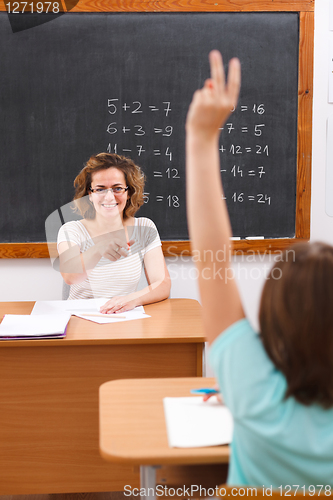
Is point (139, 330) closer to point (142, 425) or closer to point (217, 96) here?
point (142, 425)

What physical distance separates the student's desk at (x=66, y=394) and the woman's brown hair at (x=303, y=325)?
3.42 feet

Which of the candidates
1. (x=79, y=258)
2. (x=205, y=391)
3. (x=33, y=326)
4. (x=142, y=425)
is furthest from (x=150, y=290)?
(x=142, y=425)

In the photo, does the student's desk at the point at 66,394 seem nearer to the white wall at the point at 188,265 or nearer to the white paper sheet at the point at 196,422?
the white paper sheet at the point at 196,422

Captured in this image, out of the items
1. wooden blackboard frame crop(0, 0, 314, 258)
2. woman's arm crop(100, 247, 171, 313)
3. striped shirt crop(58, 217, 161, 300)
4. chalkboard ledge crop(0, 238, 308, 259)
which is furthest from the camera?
chalkboard ledge crop(0, 238, 308, 259)

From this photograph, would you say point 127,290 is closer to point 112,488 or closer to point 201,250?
point 112,488

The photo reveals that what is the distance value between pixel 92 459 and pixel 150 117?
6.28 ft

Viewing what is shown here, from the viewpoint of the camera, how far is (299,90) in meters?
2.83

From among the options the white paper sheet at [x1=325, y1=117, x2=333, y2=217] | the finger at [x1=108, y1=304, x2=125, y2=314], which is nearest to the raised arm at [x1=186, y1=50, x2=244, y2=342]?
the finger at [x1=108, y1=304, x2=125, y2=314]

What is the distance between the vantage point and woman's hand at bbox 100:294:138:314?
1.97 m

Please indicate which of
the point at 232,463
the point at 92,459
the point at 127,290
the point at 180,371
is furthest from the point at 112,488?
the point at 232,463

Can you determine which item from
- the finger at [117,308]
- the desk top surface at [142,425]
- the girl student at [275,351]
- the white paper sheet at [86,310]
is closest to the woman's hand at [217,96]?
the girl student at [275,351]

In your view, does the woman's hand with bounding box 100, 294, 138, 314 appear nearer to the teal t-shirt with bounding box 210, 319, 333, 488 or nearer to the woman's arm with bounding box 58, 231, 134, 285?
the woman's arm with bounding box 58, 231, 134, 285

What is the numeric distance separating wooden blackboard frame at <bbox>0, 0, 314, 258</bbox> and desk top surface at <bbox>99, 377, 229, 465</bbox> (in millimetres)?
1684

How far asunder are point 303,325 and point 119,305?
145 cm
